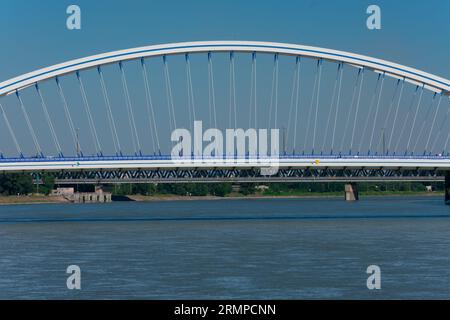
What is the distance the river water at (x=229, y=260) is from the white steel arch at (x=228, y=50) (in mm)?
11572

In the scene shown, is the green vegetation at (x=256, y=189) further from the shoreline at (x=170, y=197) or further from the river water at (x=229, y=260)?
the river water at (x=229, y=260)

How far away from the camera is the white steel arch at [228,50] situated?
75250mm

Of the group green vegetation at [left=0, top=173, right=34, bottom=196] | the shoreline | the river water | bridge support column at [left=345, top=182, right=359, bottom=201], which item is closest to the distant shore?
the shoreline

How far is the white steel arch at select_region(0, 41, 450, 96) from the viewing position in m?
75.2

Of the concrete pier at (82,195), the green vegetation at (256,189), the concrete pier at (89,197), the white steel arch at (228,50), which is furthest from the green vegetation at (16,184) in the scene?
the white steel arch at (228,50)

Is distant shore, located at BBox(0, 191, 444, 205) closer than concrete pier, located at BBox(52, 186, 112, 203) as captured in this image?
Yes

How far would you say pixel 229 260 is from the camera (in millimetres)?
42875

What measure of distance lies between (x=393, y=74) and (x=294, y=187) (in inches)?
4535

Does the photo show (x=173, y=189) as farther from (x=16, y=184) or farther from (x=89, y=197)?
(x=16, y=184)

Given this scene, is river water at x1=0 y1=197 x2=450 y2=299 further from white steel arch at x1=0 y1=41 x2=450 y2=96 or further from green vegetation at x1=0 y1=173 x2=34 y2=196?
green vegetation at x1=0 y1=173 x2=34 y2=196

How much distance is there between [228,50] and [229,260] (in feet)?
116

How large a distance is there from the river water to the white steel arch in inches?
456

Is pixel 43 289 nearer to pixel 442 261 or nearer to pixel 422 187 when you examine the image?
pixel 442 261
